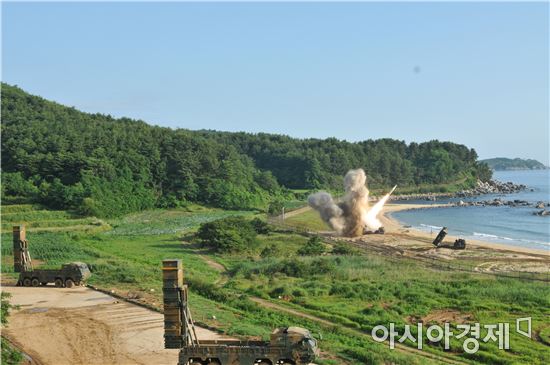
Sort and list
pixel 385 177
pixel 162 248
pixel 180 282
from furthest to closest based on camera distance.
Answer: pixel 385 177
pixel 162 248
pixel 180 282

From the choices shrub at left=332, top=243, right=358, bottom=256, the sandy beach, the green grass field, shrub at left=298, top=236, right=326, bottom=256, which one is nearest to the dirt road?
the green grass field

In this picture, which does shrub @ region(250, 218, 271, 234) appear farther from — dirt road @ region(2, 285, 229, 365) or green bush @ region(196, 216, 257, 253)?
dirt road @ region(2, 285, 229, 365)

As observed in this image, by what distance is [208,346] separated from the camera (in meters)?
17.6

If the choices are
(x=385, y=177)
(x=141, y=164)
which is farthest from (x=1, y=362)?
(x=385, y=177)

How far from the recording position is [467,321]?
91.2 feet

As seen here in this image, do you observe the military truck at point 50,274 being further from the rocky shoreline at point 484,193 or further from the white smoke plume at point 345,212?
the rocky shoreline at point 484,193

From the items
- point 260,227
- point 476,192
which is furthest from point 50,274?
point 476,192

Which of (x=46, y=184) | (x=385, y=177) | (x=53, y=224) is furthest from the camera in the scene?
(x=385, y=177)

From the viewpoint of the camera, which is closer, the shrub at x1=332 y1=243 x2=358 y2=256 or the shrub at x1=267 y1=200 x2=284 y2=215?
the shrub at x1=332 y1=243 x2=358 y2=256

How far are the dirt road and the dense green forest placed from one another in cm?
4917

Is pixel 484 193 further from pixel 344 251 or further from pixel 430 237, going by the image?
pixel 344 251

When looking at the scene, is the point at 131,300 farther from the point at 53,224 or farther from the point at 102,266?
the point at 53,224

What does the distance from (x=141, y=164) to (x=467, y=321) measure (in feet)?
253

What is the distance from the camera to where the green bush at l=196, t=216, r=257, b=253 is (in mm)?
53062
